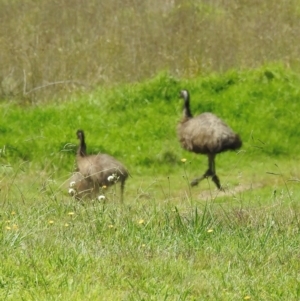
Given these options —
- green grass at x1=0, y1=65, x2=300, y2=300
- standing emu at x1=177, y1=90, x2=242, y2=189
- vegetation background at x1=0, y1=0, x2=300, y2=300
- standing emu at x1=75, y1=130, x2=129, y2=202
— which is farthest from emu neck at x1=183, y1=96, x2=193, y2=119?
green grass at x1=0, y1=65, x2=300, y2=300

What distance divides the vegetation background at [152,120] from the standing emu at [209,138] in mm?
482

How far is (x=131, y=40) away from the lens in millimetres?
19422

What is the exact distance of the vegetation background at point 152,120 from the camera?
6035mm

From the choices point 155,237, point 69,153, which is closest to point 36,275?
point 155,237

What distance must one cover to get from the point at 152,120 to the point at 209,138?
2.66 meters

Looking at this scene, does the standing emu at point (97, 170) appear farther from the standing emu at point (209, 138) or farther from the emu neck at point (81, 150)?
the standing emu at point (209, 138)

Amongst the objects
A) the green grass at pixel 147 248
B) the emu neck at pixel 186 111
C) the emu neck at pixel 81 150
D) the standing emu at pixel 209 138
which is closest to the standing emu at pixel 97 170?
the emu neck at pixel 81 150

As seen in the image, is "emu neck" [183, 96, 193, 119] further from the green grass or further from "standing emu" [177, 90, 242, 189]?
the green grass

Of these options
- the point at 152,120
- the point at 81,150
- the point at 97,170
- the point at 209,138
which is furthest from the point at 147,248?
the point at 152,120

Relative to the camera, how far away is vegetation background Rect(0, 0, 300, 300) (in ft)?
19.8

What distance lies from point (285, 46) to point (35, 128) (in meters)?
6.27

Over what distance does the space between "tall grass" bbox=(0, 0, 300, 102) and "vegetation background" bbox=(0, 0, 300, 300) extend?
31 mm

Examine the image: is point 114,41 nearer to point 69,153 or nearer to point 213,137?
point 69,153

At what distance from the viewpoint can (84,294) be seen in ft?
15.0
